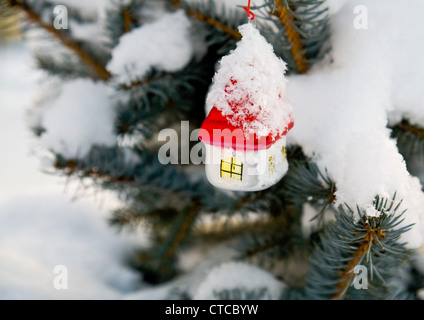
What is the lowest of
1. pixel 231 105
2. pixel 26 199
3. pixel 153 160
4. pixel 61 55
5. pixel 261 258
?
pixel 26 199

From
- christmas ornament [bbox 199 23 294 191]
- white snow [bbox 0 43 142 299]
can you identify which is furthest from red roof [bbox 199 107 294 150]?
white snow [bbox 0 43 142 299]

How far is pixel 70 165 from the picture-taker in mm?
743

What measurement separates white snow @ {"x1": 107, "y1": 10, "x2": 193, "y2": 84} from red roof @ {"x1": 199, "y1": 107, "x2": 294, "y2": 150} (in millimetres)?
236

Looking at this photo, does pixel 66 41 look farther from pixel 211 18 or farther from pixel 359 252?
pixel 359 252

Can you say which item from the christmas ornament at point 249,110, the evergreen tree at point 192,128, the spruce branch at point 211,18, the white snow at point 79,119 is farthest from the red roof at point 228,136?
the white snow at point 79,119

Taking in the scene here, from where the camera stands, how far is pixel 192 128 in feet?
3.02

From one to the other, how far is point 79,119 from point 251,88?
433mm

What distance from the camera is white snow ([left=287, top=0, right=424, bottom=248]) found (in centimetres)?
57

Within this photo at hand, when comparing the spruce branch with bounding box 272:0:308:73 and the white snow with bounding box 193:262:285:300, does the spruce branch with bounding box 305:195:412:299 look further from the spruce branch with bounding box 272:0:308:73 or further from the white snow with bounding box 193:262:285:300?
the spruce branch with bounding box 272:0:308:73

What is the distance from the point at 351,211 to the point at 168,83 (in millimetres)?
419

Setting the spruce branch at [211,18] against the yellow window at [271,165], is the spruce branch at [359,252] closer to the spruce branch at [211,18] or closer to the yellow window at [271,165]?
the yellow window at [271,165]

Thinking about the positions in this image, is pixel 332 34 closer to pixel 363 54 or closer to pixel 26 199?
pixel 363 54

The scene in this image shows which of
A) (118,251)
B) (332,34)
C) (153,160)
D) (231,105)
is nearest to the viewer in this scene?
(231,105)
